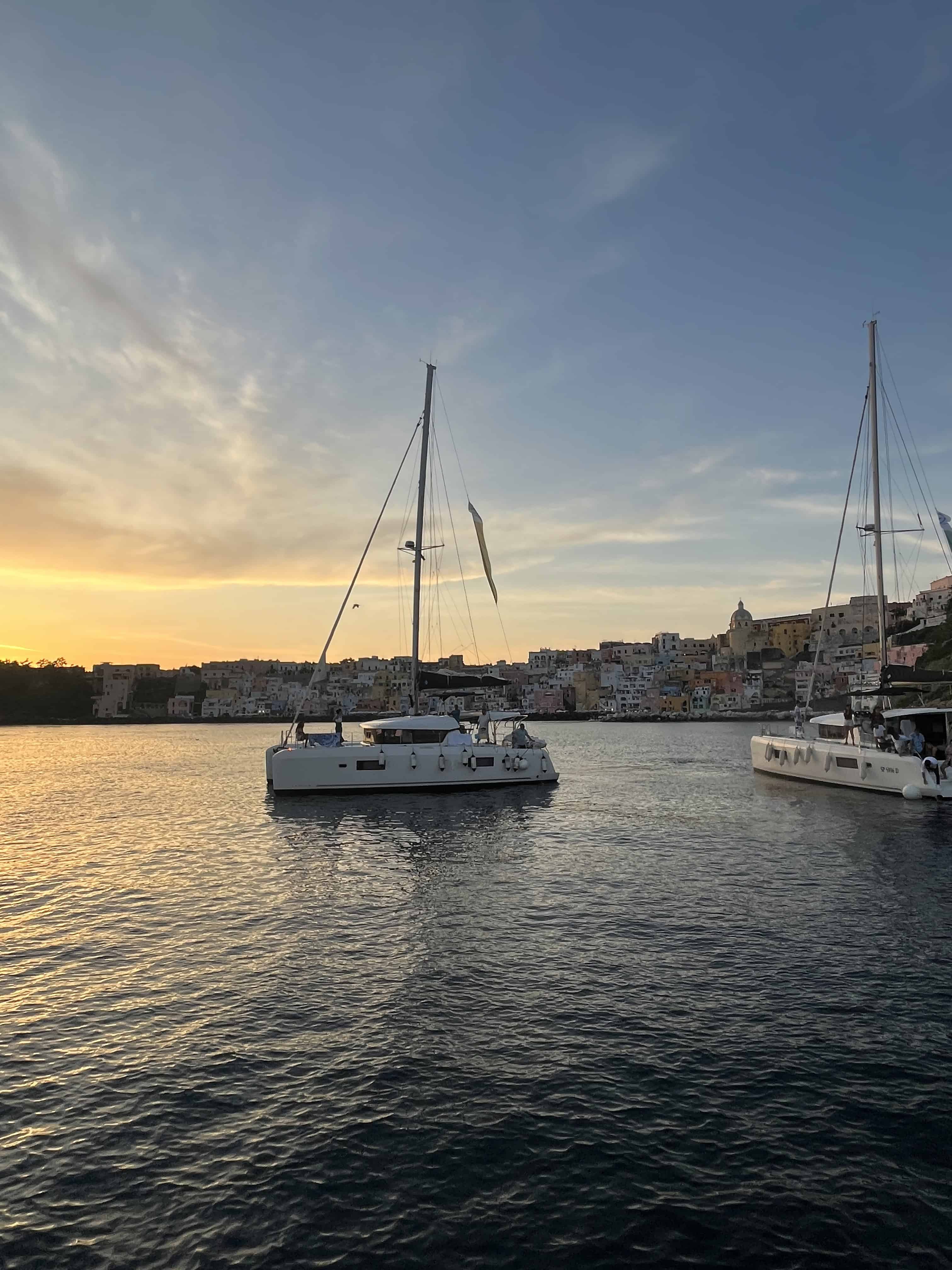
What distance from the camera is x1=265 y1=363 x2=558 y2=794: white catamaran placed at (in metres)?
31.0

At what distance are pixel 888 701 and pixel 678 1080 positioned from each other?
30.8 meters

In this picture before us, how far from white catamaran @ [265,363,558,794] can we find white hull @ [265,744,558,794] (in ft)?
0.09

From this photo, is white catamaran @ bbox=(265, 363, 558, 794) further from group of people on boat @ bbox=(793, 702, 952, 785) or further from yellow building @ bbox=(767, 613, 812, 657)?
yellow building @ bbox=(767, 613, 812, 657)

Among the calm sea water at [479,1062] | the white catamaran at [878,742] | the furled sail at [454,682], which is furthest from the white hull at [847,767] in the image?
the furled sail at [454,682]

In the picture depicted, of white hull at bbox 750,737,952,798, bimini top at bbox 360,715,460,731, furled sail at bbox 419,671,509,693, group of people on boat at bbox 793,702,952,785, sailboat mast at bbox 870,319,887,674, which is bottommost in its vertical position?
white hull at bbox 750,737,952,798

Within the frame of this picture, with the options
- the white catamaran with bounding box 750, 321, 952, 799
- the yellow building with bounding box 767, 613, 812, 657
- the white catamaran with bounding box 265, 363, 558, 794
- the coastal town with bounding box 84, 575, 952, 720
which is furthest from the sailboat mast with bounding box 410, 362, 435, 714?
the yellow building with bounding box 767, 613, 812, 657

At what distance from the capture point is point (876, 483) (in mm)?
35250

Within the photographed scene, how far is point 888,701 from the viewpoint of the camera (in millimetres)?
34406

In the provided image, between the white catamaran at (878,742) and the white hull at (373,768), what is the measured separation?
15.0 meters

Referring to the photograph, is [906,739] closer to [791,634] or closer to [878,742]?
[878,742]

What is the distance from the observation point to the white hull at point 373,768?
30.8 m

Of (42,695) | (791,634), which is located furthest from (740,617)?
(42,695)

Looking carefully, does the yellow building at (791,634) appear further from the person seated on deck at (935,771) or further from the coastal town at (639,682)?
the person seated on deck at (935,771)

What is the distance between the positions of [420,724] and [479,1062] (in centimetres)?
2326
